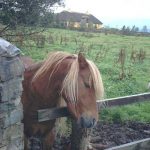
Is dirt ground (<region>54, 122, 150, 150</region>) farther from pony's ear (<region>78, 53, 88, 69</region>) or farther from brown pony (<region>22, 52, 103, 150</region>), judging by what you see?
pony's ear (<region>78, 53, 88, 69</region>)

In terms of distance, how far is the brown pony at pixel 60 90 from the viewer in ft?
12.2

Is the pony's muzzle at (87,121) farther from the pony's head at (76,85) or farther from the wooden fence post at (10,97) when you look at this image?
the wooden fence post at (10,97)

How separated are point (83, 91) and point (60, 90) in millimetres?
355

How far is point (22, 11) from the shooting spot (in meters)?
8.81

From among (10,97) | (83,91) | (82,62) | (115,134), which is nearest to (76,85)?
(83,91)

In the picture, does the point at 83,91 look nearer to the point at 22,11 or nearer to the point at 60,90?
the point at 60,90

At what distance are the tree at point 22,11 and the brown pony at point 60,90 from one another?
4496 mm

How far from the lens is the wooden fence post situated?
3243mm

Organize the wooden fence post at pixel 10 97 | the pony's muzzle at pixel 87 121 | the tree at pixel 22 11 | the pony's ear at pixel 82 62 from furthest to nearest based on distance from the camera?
the tree at pixel 22 11 < the pony's ear at pixel 82 62 < the pony's muzzle at pixel 87 121 < the wooden fence post at pixel 10 97

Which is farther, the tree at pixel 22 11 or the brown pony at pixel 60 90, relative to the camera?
the tree at pixel 22 11

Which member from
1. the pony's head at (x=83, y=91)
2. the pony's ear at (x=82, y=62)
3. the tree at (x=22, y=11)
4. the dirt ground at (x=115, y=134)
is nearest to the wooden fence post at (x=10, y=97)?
the pony's head at (x=83, y=91)

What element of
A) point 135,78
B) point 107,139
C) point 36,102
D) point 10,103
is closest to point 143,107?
point 107,139

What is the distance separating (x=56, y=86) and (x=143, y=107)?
4574mm

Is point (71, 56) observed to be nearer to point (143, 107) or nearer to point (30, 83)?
point (30, 83)
